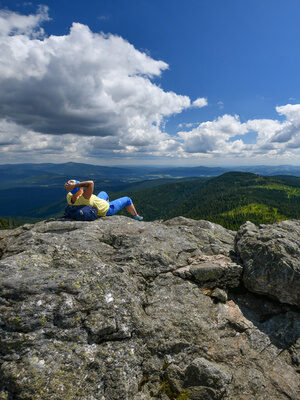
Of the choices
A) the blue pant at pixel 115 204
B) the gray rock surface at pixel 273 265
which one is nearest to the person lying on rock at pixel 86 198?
the blue pant at pixel 115 204

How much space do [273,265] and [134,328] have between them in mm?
8525

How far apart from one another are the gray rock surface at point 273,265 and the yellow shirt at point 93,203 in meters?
11.4

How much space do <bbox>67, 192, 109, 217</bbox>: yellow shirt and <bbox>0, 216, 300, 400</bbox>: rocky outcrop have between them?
4.09m

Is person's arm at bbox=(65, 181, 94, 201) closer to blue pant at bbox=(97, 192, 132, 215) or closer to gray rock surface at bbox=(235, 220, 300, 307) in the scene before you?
blue pant at bbox=(97, 192, 132, 215)

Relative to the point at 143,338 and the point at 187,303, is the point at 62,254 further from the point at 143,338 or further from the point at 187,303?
the point at 187,303

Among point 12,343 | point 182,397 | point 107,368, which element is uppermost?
point 12,343

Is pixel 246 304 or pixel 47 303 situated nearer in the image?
pixel 47 303

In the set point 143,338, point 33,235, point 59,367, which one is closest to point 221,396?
point 143,338

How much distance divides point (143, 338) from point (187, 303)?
299cm

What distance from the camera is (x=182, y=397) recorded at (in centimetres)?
750

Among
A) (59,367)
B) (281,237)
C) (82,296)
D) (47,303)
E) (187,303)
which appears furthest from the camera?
(281,237)

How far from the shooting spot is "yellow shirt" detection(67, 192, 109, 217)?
53.1 ft

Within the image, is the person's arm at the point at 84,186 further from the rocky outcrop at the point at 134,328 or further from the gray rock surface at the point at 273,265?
the gray rock surface at the point at 273,265

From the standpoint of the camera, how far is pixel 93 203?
666 inches
